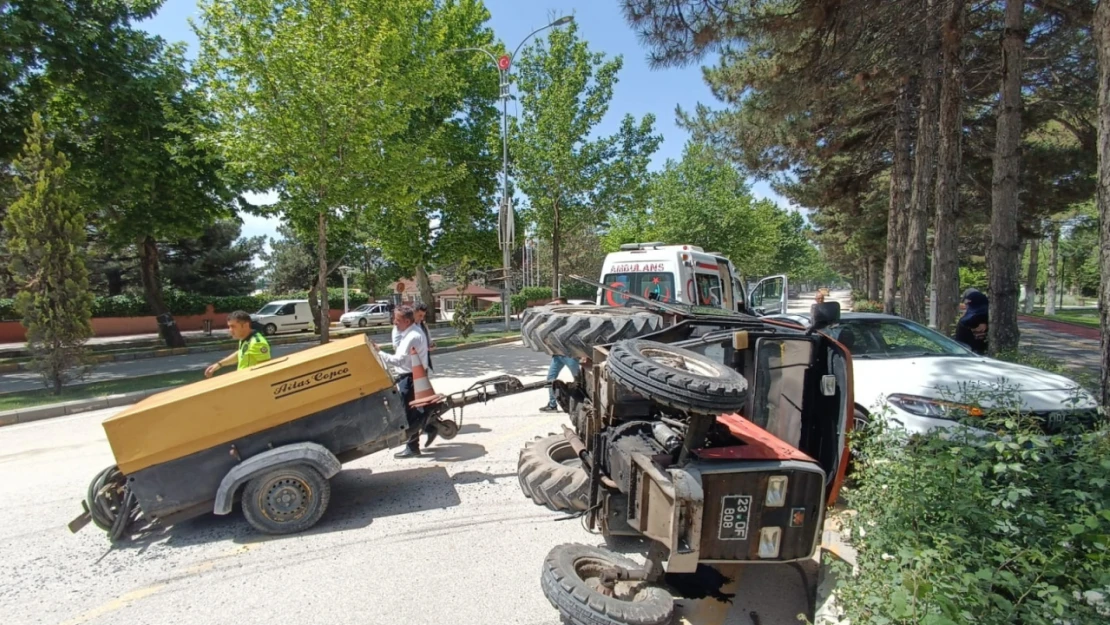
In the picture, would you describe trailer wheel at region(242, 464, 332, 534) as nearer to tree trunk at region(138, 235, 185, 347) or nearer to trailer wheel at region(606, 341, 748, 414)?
trailer wheel at region(606, 341, 748, 414)

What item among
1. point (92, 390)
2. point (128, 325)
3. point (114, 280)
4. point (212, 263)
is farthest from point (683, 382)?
point (114, 280)

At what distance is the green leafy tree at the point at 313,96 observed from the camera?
1288 cm

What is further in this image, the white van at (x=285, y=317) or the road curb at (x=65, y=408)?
the white van at (x=285, y=317)

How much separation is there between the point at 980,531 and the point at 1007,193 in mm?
7846

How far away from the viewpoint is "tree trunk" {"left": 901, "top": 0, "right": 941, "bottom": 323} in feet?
34.3

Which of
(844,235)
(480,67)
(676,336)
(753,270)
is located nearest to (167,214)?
(480,67)

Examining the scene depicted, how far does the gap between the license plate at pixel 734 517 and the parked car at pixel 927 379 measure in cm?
117

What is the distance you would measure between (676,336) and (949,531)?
6.18 ft

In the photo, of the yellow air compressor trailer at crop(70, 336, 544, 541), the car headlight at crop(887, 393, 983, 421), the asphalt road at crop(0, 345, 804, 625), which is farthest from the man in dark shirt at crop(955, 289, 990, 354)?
the yellow air compressor trailer at crop(70, 336, 544, 541)

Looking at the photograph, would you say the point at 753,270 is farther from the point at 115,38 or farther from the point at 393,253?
the point at 115,38

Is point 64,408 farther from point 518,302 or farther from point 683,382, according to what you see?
point 518,302

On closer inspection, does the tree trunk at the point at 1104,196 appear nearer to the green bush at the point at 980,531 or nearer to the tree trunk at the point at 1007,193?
the green bush at the point at 980,531

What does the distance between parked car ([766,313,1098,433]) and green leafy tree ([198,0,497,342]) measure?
11.8 m

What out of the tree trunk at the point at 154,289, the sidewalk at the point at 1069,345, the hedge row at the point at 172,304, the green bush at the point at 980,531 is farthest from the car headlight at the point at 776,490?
the hedge row at the point at 172,304
